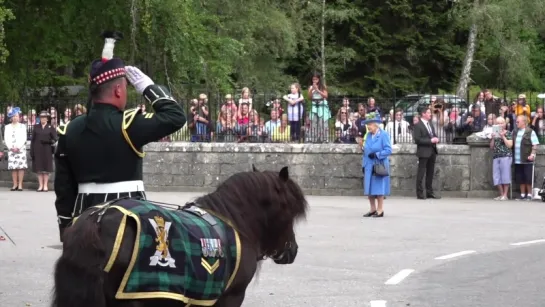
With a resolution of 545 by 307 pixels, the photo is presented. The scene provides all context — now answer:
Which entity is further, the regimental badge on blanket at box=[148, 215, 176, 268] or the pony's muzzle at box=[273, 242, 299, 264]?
the pony's muzzle at box=[273, 242, 299, 264]

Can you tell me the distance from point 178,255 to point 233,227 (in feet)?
1.69

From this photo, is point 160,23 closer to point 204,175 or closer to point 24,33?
point 24,33

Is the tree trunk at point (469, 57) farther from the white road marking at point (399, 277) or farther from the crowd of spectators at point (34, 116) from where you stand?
the white road marking at point (399, 277)

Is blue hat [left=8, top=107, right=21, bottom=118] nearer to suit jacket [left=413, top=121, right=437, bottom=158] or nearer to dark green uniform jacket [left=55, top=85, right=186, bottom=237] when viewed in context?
suit jacket [left=413, top=121, right=437, bottom=158]

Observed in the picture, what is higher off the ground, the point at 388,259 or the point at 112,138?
the point at 112,138

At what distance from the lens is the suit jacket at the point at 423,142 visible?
22016mm

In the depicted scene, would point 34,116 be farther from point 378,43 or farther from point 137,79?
point 378,43

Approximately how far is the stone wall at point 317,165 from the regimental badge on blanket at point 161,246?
17.4m

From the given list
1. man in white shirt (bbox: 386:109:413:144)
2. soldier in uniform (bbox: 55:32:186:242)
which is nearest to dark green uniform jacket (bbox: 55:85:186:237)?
soldier in uniform (bbox: 55:32:186:242)

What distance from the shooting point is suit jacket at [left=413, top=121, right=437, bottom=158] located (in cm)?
2202

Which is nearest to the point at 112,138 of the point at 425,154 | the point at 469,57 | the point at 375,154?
the point at 375,154

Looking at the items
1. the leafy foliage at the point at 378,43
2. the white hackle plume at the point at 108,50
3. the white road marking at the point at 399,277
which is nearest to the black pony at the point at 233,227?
the white hackle plume at the point at 108,50

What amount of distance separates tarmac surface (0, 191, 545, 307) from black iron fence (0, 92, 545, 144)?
3.16 m

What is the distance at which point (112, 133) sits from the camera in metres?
5.91
